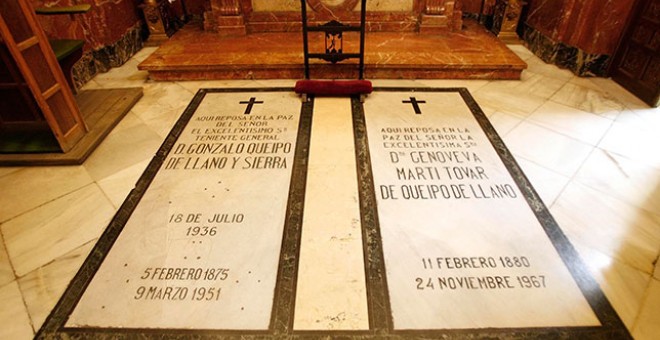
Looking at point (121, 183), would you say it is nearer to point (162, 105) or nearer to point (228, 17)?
point (162, 105)

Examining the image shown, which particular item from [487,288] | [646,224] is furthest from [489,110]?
[487,288]

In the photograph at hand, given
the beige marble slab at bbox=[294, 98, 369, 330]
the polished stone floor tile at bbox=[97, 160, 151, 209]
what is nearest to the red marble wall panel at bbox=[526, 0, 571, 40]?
the beige marble slab at bbox=[294, 98, 369, 330]

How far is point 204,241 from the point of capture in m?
2.03

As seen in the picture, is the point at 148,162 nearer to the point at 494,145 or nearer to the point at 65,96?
the point at 65,96

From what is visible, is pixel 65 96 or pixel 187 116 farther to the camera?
pixel 187 116

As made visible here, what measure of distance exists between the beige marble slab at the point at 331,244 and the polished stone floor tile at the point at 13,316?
123 centimetres

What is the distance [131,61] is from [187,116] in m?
1.83

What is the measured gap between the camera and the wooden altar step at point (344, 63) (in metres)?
3.77

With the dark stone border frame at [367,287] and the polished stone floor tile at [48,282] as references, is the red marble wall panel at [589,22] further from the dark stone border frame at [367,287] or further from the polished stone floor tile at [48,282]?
the polished stone floor tile at [48,282]

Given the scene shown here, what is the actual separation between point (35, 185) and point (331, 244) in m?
2.10

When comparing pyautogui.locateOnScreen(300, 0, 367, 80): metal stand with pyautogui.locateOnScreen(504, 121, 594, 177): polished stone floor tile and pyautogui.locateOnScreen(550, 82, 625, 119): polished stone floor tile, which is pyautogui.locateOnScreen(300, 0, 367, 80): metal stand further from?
pyautogui.locateOnScreen(550, 82, 625, 119): polished stone floor tile

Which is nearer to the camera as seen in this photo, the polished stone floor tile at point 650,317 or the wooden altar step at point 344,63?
the polished stone floor tile at point 650,317

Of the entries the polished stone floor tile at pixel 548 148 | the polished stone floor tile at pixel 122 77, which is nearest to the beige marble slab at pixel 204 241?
the polished stone floor tile at pixel 122 77

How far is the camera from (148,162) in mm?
2680
